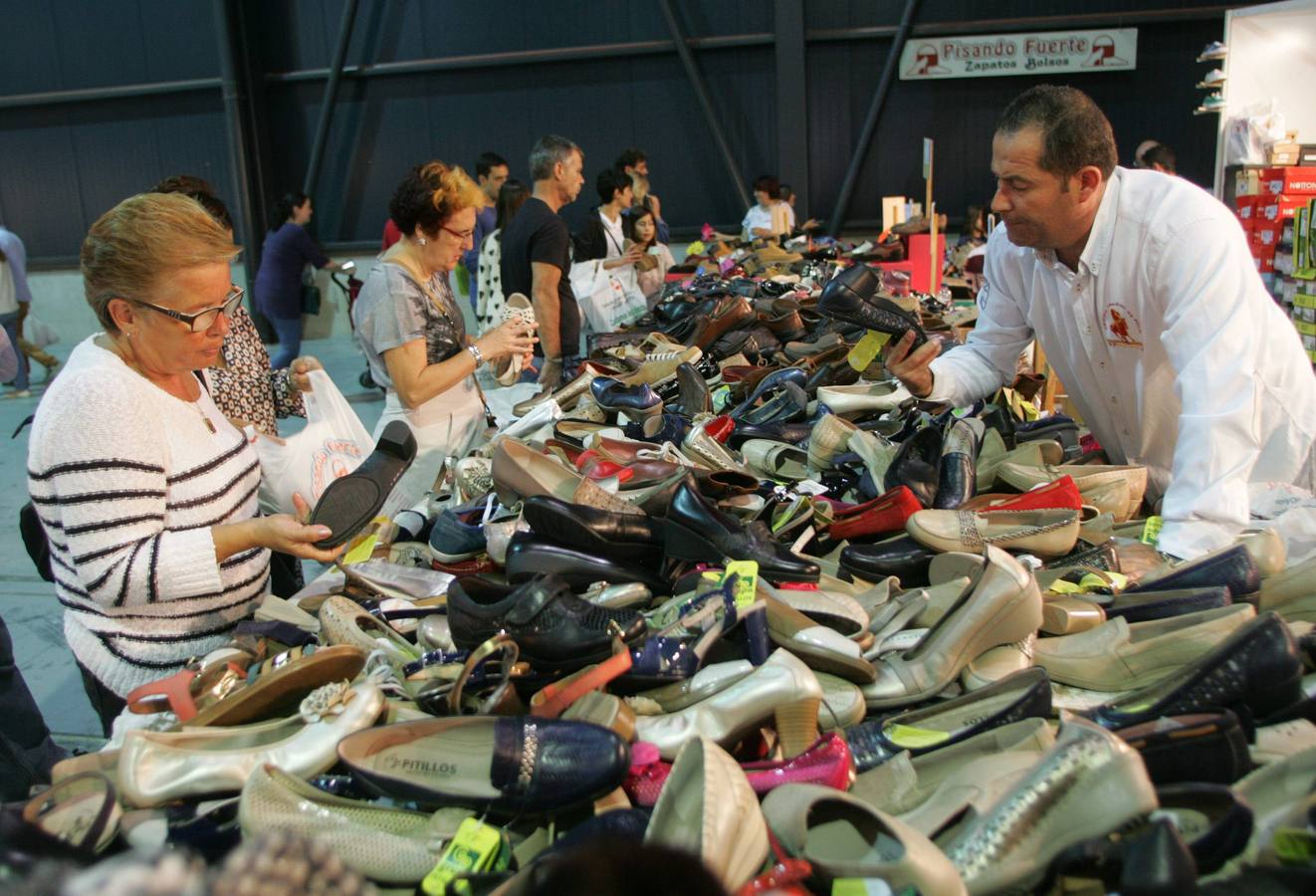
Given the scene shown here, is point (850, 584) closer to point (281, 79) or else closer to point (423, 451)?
point (423, 451)

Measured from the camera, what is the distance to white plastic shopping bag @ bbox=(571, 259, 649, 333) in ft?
19.3

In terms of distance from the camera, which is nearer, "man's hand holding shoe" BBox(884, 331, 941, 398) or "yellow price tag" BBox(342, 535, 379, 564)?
"yellow price tag" BBox(342, 535, 379, 564)

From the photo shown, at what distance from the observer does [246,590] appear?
2.03m

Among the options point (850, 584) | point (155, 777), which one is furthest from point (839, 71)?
point (155, 777)

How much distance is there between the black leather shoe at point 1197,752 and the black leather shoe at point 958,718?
0.18 metres

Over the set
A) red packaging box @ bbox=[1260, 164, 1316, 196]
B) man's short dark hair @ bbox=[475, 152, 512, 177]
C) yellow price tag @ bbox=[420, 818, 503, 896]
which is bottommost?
yellow price tag @ bbox=[420, 818, 503, 896]

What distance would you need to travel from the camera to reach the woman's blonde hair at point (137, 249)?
180cm

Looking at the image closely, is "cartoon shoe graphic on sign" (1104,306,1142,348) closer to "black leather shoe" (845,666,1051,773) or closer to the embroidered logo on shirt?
the embroidered logo on shirt

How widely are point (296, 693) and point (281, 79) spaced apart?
496 inches

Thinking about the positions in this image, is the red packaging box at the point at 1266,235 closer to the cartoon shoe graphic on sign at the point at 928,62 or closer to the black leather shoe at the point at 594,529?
the cartoon shoe graphic on sign at the point at 928,62

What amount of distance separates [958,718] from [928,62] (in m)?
11.6

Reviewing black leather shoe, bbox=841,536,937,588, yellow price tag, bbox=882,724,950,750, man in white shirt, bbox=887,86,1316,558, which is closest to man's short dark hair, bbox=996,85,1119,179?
man in white shirt, bbox=887,86,1316,558

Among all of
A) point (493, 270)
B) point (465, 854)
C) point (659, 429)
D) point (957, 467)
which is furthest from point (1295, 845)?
point (493, 270)

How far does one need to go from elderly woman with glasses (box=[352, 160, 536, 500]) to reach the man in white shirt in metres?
1.40
